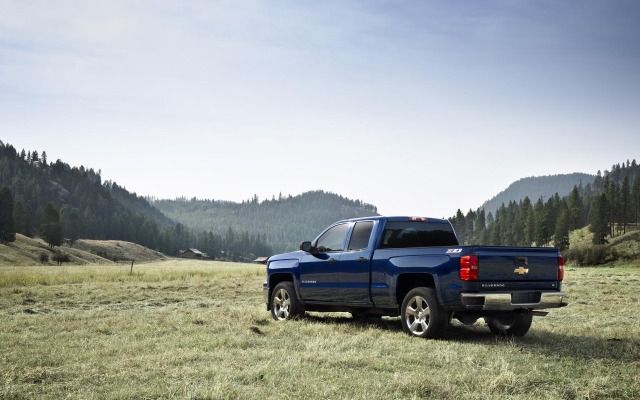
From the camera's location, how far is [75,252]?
114m

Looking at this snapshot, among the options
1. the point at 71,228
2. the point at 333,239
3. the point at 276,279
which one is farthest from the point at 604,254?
the point at 71,228

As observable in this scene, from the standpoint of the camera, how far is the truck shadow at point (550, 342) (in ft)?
29.9

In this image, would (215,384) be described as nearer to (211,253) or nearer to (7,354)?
(7,354)

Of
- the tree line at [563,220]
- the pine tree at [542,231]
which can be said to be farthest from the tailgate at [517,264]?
the pine tree at [542,231]

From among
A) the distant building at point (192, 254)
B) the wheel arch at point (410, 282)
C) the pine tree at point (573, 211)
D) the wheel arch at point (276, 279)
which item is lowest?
the distant building at point (192, 254)

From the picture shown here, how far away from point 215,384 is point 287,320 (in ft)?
22.3

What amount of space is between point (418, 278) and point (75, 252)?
374ft

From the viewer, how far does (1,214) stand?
9775cm

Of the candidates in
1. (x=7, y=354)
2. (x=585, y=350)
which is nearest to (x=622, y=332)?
(x=585, y=350)

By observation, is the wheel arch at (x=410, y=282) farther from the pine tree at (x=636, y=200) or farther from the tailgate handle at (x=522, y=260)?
the pine tree at (x=636, y=200)

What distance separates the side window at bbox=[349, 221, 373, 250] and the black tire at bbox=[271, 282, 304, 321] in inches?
80.1

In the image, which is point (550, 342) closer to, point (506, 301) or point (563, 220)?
point (506, 301)

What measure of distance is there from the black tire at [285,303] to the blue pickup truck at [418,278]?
23 millimetres

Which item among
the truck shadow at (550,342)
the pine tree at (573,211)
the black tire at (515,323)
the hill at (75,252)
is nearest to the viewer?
the truck shadow at (550,342)
